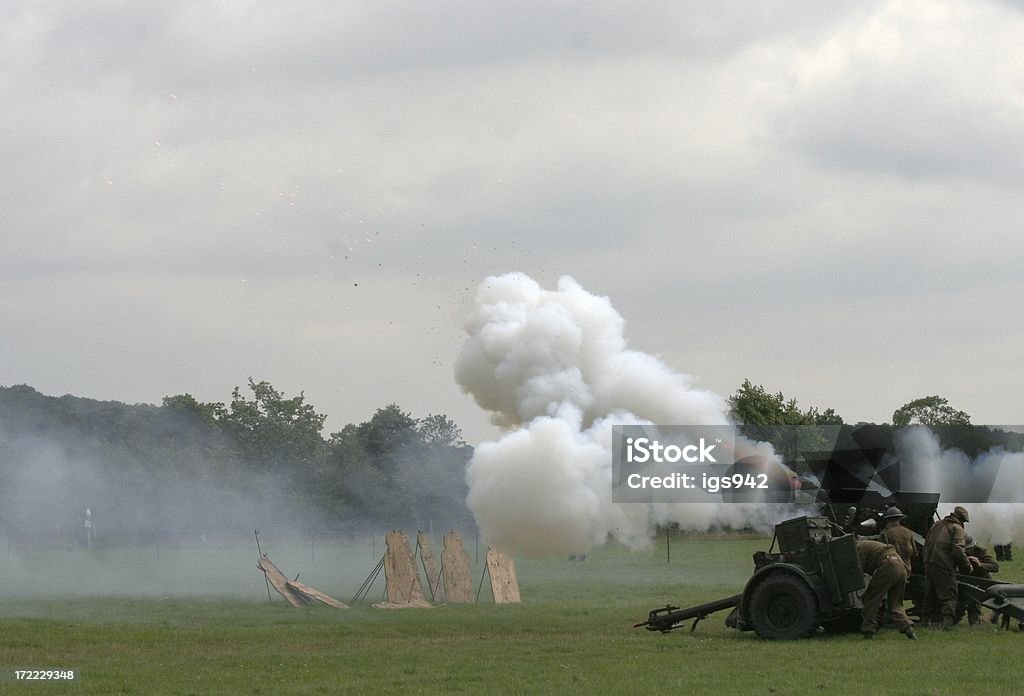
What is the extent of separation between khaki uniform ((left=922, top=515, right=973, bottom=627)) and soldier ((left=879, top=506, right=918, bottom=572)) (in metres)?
0.80

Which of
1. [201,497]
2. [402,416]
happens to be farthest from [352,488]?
[402,416]

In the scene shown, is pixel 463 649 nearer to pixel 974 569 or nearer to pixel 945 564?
pixel 945 564

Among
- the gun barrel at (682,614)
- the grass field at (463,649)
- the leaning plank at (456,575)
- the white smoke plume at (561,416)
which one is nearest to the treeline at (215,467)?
the grass field at (463,649)

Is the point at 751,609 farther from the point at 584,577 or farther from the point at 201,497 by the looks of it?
the point at 201,497

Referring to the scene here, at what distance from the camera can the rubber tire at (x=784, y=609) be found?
22328 mm

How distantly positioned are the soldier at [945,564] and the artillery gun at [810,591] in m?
0.30

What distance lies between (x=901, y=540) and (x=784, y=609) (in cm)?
270

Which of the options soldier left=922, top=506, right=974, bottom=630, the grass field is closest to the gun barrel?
the grass field

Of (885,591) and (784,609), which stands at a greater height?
(885,591)

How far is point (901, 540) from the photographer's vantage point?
23844mm

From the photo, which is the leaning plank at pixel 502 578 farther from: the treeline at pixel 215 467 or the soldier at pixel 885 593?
the treeline at pixel 215 467

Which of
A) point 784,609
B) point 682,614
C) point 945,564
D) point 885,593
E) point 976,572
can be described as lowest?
point 682,614

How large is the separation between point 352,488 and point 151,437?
38.5 ft

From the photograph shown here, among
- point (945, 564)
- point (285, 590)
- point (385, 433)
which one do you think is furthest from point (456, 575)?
point (385, 433)
